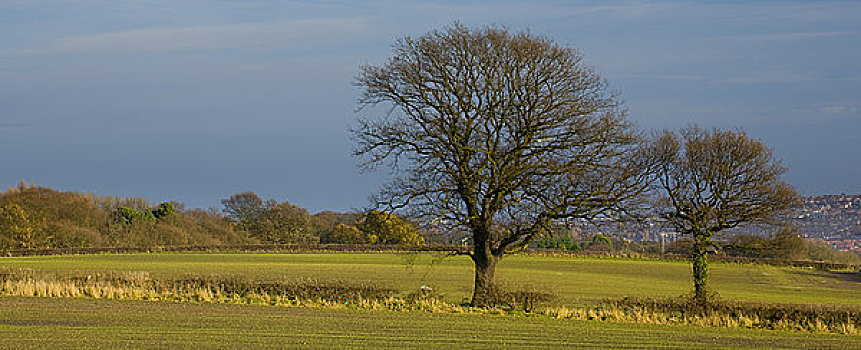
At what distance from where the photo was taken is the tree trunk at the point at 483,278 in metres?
28.3

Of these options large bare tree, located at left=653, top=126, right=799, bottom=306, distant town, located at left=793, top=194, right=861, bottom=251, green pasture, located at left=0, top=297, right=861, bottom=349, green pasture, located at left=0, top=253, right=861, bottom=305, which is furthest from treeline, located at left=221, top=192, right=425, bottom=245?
green pasture, located at left=0, top=297, right=861, bottom=349

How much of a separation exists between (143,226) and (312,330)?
61.9 meters

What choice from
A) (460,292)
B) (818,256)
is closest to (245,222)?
(818,256)

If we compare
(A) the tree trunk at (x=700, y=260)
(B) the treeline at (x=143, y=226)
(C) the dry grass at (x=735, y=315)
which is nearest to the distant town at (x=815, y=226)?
(A) the tree trunk at (x=700, y=260)

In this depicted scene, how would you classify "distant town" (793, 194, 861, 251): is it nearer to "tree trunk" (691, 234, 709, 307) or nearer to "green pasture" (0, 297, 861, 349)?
"tree trunk" (691, 234, 709, 307)

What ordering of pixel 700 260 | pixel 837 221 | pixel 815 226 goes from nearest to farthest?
pixel 700 260 < pixel 815 226 < pixel 837 221

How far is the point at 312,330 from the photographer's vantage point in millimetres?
18062

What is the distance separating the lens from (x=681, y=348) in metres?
17.0

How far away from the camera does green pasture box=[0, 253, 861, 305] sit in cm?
3850

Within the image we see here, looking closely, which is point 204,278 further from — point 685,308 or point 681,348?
point 681,348

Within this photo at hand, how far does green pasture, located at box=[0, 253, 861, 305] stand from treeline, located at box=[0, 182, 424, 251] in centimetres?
684

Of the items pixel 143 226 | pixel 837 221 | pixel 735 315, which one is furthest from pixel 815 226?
pixel 143 226

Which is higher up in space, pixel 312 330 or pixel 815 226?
pixel 815 226

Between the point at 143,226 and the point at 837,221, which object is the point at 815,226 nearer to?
the point at 837,221
